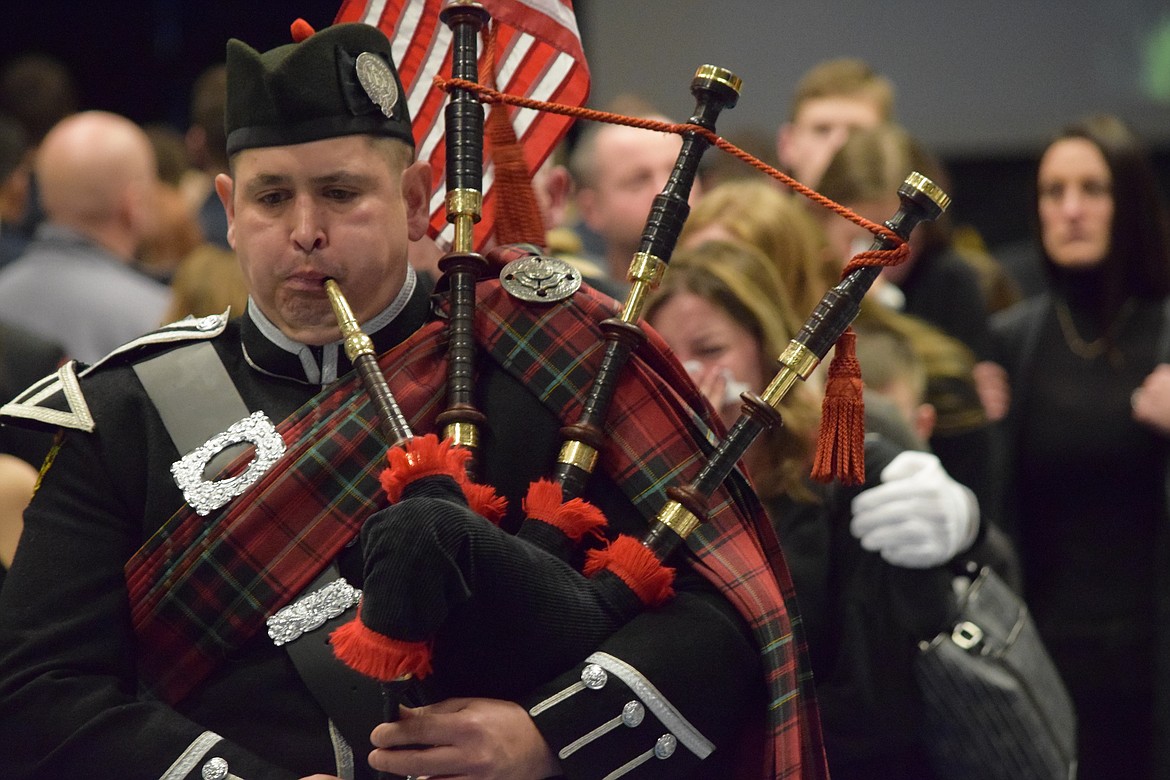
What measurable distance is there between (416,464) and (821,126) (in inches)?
117

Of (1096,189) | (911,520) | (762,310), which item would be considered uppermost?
(1096,189)

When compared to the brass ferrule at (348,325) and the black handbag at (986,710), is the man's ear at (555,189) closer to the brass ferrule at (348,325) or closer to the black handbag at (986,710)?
the black handbag at (986,710)

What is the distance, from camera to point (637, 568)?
1866 millimetres

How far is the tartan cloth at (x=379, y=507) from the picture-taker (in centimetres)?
193

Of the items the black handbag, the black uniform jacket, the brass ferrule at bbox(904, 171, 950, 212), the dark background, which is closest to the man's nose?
the black uniform jacket

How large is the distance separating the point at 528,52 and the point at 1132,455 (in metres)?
1.92

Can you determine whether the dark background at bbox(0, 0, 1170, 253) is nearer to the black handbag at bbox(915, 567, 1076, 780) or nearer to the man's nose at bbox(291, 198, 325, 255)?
the black handbag at bbox(915, 567, 1076, 780)

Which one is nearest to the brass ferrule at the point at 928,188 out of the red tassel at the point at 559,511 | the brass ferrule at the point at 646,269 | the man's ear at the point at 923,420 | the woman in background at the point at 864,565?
the brass ferrule at the point at 646,269

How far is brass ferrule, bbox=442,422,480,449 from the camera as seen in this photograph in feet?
6.31

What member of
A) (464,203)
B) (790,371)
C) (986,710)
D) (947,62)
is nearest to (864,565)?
(986,710)

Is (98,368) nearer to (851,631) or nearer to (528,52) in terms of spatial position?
(528,52)

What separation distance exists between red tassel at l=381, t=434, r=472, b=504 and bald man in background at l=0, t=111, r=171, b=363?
→ 95.3 inches

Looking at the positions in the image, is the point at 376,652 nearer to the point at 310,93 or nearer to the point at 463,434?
the point at 463,434

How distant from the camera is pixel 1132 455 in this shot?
11.9ft
